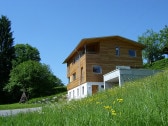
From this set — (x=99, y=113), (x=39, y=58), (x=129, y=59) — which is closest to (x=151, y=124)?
(x=99, y=113)

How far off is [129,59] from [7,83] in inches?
1140

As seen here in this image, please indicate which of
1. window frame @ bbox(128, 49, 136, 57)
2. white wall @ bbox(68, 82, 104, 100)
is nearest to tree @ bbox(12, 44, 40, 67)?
white wall @ bbox(68, 82, 104, 100)

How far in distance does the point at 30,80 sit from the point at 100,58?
20.2 m

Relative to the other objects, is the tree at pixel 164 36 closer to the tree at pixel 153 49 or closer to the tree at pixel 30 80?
the tree at pixel 153 49

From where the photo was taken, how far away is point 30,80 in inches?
2217

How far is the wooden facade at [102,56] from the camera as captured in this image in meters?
39.6

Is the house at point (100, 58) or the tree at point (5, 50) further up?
the tree at point (5, 50)

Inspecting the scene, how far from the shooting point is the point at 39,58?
267ft

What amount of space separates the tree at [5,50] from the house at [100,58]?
24856mm

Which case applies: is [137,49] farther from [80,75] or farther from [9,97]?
[9,97]

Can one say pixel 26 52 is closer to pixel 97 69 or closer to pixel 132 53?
pixel 132 53

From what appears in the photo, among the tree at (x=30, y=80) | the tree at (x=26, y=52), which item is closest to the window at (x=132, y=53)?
the tree at (x=30, y=80)

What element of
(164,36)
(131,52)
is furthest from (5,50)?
(164,36)

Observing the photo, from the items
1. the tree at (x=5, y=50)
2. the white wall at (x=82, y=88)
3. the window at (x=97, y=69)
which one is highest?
the tree at (x=5, y=50)
